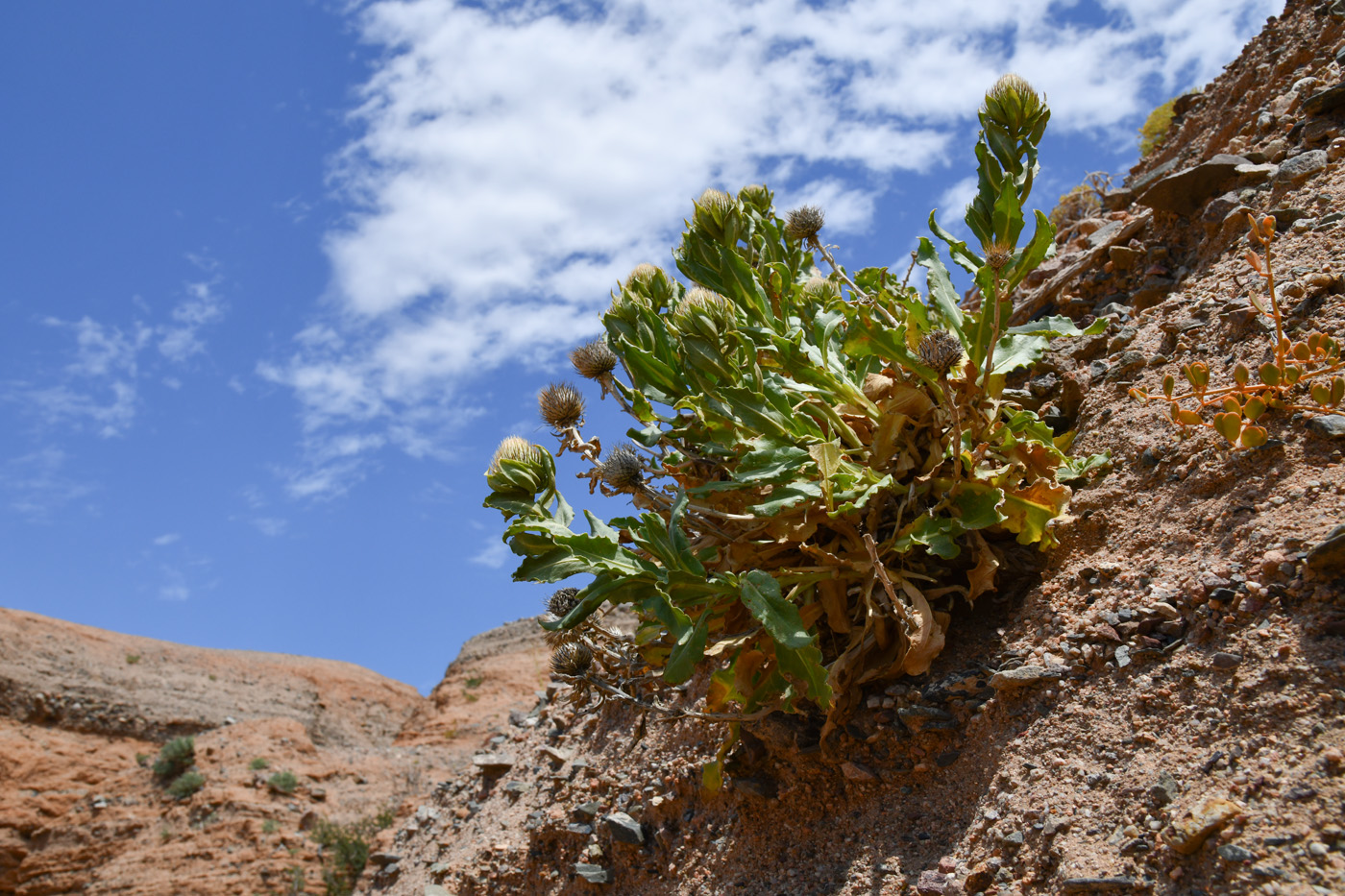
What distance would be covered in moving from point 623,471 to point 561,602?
75cm

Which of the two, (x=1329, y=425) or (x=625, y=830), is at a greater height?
(x=1329, y=425)

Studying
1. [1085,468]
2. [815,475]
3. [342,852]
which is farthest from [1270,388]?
[342,852]

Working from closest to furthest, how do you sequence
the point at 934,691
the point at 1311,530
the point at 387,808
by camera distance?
1. the point at 1311,530
2. the point at 934,691
3. the point at 387,808

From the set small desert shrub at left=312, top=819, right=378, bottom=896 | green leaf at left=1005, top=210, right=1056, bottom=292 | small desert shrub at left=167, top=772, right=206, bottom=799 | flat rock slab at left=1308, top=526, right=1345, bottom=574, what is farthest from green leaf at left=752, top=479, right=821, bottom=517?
small desert shrub at left=167, top=772, right=206, bottom=799

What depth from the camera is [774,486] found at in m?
3.72

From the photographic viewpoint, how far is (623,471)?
4035mm

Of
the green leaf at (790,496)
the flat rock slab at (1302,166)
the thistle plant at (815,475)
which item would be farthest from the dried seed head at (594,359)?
the flat rock slab at (1302,166)

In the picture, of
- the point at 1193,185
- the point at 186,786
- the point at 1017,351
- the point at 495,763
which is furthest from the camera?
the point at 186,786

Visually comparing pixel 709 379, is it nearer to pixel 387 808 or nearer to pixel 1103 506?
pixel 1103 506

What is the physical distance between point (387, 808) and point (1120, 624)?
1252 cm

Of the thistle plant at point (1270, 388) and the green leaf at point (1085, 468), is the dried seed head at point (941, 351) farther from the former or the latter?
the green leaf at point (1085, 468)

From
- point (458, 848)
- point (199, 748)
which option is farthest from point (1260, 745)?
point (199, 748)

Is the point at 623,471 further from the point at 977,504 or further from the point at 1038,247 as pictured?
the point at 1038,247

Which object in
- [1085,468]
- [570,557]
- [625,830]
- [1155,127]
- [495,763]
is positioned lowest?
[625,830]
